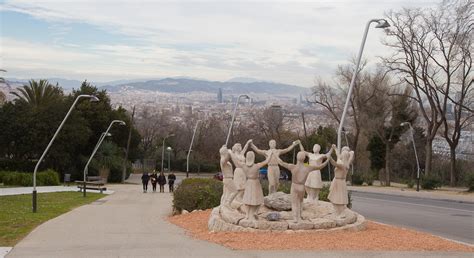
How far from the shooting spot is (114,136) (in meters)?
69.1

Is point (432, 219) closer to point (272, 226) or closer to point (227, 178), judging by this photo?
point (227, 178)

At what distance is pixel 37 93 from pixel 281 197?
2007 inches

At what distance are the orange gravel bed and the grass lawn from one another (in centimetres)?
460

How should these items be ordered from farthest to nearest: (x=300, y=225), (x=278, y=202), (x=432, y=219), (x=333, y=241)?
(x=432, y=219) → (x=278, y=202) → (x=300, y=225) → (x=333, y=241)

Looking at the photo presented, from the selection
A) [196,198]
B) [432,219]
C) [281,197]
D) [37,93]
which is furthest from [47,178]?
[281,197]

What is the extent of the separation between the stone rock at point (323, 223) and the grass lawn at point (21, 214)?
7328mm

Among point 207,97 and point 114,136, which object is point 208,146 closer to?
point 114,136

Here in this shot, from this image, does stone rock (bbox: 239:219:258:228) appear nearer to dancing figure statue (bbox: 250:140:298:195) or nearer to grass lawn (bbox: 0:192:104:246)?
dancing figure statue (bbox: 250:140:298:195)

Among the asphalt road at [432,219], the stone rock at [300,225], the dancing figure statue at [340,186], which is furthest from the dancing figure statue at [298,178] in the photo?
the asphalt road at [432,219]

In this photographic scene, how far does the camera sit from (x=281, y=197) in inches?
690

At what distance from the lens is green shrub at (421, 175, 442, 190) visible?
5009 cm

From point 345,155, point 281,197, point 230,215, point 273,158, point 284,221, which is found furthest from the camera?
point 273,158

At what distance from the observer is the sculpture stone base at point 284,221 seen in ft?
49.7

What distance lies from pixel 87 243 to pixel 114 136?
56.0 m
